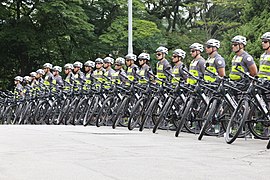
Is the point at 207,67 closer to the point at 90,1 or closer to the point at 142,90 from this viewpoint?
the point at 142,90

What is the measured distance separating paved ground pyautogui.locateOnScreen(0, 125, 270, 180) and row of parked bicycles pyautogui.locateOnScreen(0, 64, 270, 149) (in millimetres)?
351

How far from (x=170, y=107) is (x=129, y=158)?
13.7 feet

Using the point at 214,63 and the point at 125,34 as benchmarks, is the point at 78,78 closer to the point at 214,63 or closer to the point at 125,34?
the point at 214,63

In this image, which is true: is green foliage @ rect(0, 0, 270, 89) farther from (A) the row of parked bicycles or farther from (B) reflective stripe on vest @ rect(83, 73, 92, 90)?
(B) reflective stripe on vest @ rect(83, 73, 92, 90)

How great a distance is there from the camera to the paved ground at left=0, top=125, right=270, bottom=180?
6.44 meters

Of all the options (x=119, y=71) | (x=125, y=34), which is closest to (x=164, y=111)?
(x=119, y=71)

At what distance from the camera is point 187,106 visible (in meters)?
10.9

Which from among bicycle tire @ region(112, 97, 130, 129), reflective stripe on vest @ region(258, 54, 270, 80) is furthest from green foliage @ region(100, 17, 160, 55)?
reflective stripe on vest @ region(258, 54, 270, 80)

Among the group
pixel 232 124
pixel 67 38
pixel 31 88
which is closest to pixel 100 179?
pixel 232 124

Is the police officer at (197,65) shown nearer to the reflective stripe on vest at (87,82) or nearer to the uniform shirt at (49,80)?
the reflective stripe on vest at (87,82)

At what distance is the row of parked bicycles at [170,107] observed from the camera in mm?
9320

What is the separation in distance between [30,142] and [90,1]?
70.3ft

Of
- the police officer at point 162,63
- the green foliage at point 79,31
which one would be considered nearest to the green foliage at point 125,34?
the green foliage at point 79,31

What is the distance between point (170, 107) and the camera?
38.8 ft
